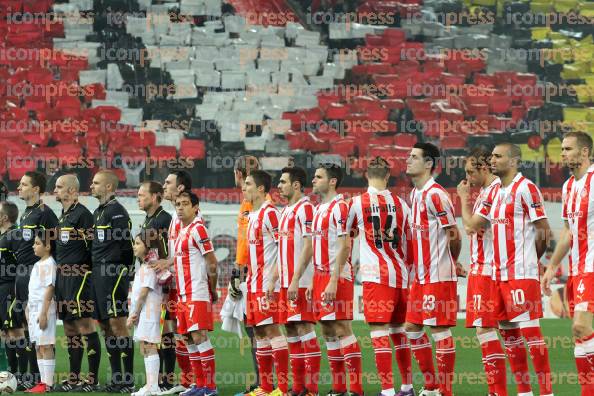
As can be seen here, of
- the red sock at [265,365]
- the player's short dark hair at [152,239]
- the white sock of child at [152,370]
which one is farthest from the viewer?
the player's short dark hair at [152,239]

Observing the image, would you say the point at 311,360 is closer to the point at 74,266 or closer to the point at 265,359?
the point at 265,359

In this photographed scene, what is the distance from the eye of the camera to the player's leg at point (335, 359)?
9016mm

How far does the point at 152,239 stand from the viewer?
32.9 feet

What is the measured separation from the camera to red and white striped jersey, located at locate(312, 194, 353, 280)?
9.17 metres

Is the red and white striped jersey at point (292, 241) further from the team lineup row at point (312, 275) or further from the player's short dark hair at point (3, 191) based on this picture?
the player's short dark hair at point (3, 191)

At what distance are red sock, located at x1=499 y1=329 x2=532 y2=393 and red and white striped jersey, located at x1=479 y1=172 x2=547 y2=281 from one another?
450 millimetres

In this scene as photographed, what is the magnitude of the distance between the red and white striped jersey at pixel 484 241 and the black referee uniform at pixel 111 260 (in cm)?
350

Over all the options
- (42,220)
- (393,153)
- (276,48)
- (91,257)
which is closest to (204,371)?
(91,257)

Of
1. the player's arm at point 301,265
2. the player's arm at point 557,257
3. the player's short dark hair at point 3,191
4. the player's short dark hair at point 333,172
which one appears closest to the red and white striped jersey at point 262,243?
the player's arm at point 301,265

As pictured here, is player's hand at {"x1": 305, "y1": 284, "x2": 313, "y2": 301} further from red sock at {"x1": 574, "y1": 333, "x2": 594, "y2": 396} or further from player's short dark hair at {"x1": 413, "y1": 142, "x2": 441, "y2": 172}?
red sock at {"x1": 574, "y1": 333, "x2": 594, "y2": 396}

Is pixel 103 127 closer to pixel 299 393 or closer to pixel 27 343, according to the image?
pixel 27 343

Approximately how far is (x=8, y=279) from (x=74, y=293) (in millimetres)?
1092

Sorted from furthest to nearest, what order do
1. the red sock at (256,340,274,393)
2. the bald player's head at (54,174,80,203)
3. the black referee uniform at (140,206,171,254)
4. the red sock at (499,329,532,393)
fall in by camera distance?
the bald player's head at (54,174,80,203), the black referee uniform at (140,206,171,254), the red sock at (256,340,274,393), the red sock at (499,329,532,393)

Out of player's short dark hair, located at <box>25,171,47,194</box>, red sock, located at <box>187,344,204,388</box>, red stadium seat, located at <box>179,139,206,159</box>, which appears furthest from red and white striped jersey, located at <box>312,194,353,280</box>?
red stadium seat, located at <box>179,139,206,159</box>
